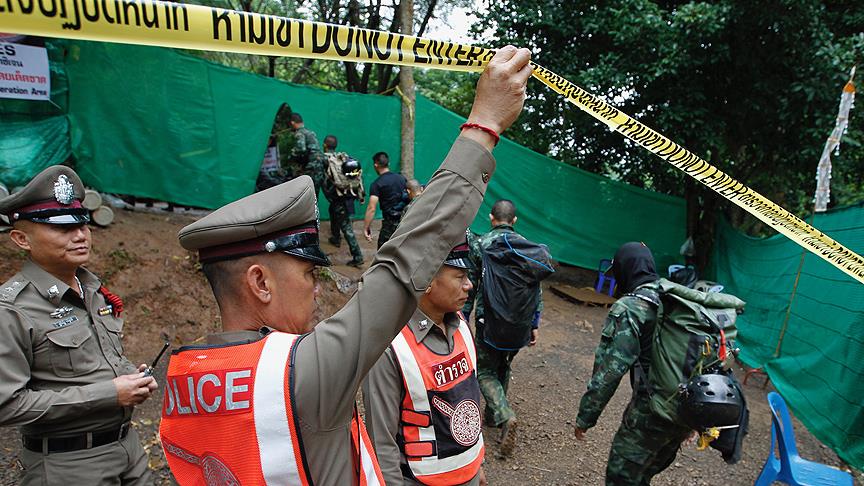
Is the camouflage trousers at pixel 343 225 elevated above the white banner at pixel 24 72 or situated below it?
below

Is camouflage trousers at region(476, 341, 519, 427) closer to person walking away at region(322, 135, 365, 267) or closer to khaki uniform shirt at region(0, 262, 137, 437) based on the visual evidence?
khaki uniform shirt at region(0, 262, 137, 437)

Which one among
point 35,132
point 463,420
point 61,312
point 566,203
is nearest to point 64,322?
point 61,312

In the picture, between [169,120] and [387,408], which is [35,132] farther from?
[387,408]

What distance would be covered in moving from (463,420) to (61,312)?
Answer: 1.83m

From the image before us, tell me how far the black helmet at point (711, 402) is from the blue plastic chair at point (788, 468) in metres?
1.35

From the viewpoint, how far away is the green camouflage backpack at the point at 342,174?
732cm

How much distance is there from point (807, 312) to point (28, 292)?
650 cm

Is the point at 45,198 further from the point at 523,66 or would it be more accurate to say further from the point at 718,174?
the point at 718,174

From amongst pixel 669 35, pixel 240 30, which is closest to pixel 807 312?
pixel 669 35

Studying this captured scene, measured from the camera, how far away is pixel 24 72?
17.1ft

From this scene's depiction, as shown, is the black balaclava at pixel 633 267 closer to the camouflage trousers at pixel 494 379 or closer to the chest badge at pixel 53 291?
the camouflage trousers at pixel 494 379

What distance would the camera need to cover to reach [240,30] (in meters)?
0.98

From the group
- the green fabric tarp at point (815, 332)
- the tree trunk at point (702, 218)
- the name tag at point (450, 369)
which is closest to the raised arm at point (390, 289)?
the name tag at point (450, 369)

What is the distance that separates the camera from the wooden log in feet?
17.8
